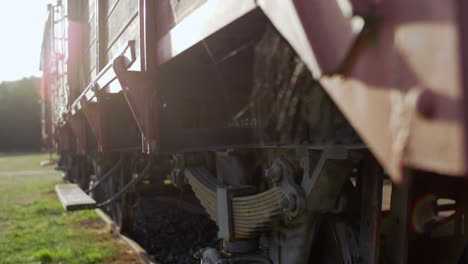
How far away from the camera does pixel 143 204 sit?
7.93 meters

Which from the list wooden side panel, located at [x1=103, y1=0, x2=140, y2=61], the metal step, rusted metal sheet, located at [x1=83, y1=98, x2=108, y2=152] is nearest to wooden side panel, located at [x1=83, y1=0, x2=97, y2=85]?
rusted metal sheet, located at [x1=83, y1=98, x2=108, y2=152]

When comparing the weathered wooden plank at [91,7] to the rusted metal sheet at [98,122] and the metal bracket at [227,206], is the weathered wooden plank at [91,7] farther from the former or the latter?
the metal bracket at [227,206]

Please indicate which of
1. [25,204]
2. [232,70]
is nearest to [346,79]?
[232,70]

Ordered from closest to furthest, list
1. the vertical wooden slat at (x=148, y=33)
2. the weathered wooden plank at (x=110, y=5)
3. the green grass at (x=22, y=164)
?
the vertical wooden slat at (x=148, y=33)
the weathered wooden plank at (x=110, y=5)
the green grass at (x=22, y=164)

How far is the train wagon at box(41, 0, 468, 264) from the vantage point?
27.9 inches

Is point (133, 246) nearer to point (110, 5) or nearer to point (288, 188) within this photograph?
point (110, 5)

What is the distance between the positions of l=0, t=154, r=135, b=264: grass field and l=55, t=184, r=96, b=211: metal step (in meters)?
0.63

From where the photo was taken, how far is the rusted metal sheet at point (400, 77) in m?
0.66

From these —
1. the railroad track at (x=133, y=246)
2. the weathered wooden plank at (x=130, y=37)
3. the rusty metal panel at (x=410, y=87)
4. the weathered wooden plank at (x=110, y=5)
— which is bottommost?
the railroad track at (x=133, y=246)

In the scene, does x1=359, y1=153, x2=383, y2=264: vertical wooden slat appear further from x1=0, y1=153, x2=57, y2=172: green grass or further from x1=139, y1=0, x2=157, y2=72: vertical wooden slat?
x1=0, y1=153, x2=57, y2=172: green grass

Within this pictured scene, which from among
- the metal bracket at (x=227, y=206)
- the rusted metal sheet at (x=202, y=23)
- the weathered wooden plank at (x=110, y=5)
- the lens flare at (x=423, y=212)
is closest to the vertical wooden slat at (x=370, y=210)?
the lens flare at (x=423, y=212)

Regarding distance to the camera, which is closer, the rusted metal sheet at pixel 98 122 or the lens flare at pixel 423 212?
the lens flare at pixel 423 212

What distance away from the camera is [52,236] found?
5770 millimetres

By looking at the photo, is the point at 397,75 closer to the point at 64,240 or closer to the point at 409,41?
the point at 409,41
